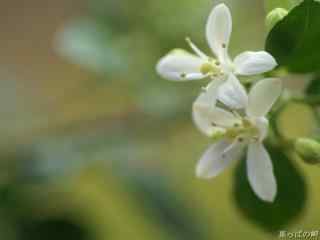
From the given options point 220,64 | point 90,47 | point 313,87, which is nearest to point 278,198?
point 313,87

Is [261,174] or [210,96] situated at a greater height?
[210,96]

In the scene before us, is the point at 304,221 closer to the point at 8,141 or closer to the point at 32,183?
the point at 32,183

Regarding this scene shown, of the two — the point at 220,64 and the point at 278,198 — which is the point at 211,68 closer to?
the point at 220,64

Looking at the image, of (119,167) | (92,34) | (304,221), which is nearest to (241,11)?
(92,34)

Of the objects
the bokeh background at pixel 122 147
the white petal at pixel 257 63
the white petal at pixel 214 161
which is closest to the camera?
the white petal at pixel 257 63

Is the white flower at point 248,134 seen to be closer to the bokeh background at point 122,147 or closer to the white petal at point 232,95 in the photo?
the white petal at point 232,95

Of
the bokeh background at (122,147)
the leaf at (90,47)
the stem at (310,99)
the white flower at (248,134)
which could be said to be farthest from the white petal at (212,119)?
the leaf at (90,47)
